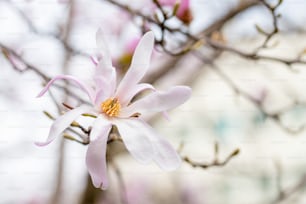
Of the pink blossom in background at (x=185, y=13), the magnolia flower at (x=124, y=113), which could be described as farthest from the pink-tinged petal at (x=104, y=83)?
the pink blossom in background at (x=185, y=13)

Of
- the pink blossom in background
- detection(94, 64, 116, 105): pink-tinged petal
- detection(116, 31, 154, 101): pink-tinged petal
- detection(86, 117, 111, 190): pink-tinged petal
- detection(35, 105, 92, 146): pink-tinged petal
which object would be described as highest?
the pink blossom in background

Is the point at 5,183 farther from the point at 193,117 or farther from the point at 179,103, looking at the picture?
the point at 193,117

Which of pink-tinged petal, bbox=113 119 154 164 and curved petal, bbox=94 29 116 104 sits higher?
curved petal, bbox=94 29 116 104

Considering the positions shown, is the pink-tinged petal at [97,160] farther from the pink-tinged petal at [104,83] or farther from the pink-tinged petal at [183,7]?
the pink-tinged petal at [183,7]

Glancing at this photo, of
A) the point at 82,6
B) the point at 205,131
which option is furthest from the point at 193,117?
the point at 82,6

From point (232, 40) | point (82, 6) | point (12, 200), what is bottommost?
point (12, 200)

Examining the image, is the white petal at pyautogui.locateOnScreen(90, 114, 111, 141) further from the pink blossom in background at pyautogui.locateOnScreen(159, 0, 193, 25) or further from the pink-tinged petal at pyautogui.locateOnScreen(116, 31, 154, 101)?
the pink blossom in background at pyautogui.locateOnScreen(159, 0, 193, 25)

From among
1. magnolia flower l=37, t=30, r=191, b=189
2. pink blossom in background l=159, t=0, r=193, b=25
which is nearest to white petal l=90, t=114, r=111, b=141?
magnolia flower l=37, t=30, r=191, b=189
